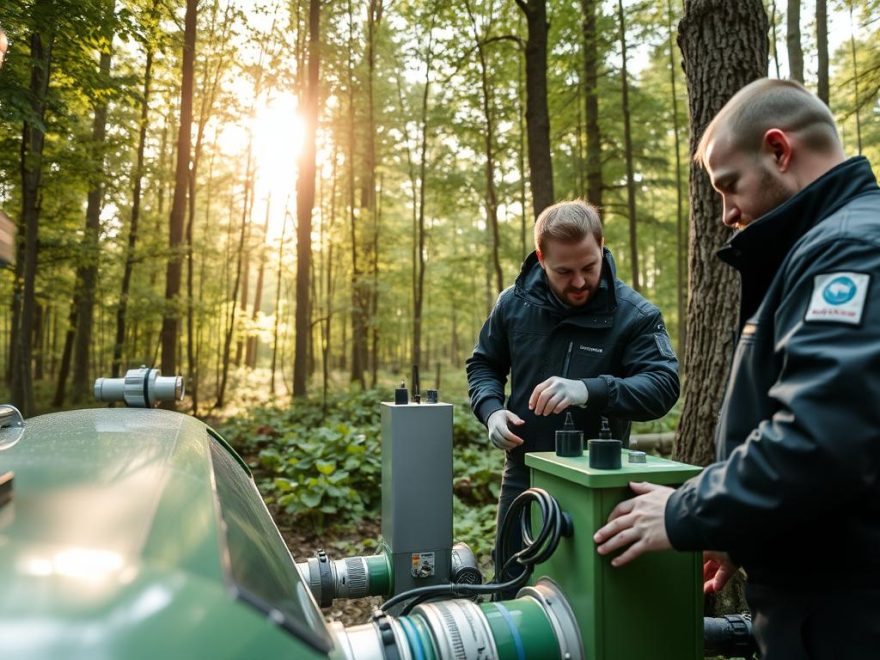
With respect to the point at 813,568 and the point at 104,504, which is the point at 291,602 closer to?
the point at 104,504

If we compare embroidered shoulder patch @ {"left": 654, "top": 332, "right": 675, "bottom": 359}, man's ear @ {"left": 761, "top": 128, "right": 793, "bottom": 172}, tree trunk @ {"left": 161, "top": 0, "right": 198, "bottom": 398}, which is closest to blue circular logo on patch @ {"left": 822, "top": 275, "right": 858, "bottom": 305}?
man's ear @ {"left": 761, "top": 128, "right": 793, "bottom": 172}

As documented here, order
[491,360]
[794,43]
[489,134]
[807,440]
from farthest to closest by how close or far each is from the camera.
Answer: [489,134] < [794,43] < [491,360] < [807,440]

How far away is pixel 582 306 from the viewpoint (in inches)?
103

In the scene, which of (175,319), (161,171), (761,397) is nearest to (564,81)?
(161,171)

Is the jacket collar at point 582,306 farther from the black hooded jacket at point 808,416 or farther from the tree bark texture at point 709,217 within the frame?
the tree bark texture at point 709,217

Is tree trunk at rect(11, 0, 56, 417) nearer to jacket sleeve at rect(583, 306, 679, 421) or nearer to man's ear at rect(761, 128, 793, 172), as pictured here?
jacket sleeve at rect(583, 306, 679, 421)

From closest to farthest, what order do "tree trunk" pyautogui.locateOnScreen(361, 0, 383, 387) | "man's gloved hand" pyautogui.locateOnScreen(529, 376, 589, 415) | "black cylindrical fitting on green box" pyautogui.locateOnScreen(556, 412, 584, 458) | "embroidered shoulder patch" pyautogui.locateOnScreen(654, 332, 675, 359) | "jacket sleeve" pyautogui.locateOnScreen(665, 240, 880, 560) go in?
1. "jacket sleeve" pyautogui.locateOnScreen(665, 240, 880, 560)
2. "black cylindrical fitting on green box" pyautogui.locateOnScreen(556, 412, 584, 458)
3. "man's gloved hand" pyautogui.locateOnScreen(529, 376, 589, 415)
4. "embroidered shoulder patch" pyautogui.locateOnScreen(654, 332, 675, 359)
5. "tree trunk" pyautogui.locateOnScreen(361, 0, 383, 387)

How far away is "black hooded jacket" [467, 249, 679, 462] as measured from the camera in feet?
8.11

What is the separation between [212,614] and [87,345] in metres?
15.4

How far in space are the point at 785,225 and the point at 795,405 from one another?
19.6 inches

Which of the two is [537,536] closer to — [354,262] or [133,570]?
[133,570]

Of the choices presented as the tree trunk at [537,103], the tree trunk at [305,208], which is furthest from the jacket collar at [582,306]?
the tree trunk at [305,208]

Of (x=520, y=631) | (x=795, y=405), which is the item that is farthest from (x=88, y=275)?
(x=795, y=405)

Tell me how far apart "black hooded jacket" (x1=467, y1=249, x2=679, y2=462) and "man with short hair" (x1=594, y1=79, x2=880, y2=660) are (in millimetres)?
1032
